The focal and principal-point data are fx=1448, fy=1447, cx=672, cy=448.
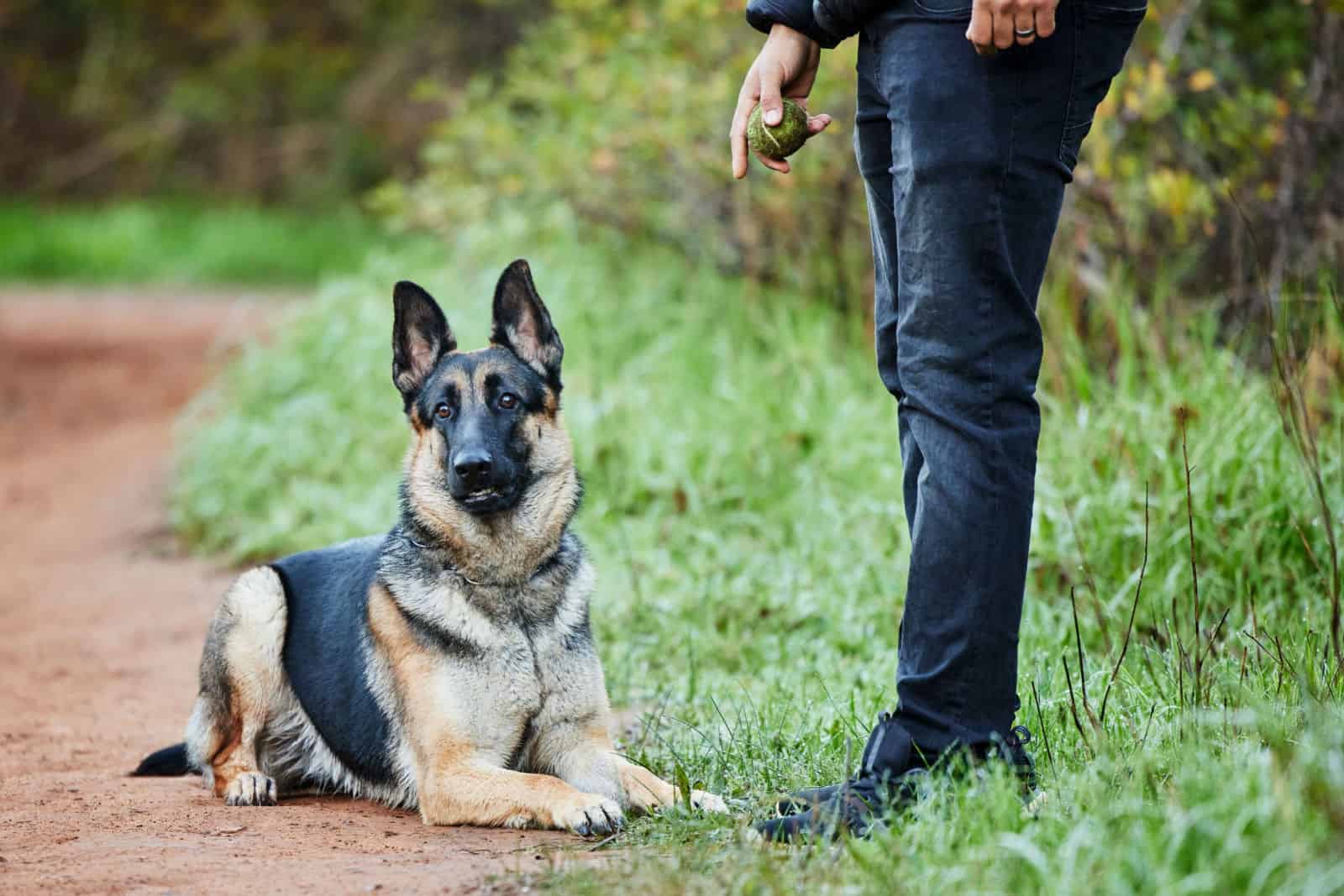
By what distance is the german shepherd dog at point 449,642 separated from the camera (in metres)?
3.60

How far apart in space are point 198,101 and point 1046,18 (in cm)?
2650

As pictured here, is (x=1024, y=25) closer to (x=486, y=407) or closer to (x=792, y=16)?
(x=792, y=16)

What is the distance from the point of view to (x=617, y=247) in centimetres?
990

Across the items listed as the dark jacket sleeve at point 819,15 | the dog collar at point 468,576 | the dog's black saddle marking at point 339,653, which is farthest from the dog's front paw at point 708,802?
the dark jacket sleeve at point 819,15

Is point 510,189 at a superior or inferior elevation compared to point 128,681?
superior

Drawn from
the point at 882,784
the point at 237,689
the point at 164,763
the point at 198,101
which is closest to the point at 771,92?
the point at 882,784

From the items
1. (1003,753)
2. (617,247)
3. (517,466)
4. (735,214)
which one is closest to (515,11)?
(617,247)

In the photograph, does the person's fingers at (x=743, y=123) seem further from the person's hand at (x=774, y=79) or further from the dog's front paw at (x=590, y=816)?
the dog's front paw at (x=590, y=816)

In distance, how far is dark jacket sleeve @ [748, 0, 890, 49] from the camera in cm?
296

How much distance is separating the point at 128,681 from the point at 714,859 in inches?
133

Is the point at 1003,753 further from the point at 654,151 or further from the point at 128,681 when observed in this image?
the point at 654,151

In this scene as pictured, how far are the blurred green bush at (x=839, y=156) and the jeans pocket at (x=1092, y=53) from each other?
132 centimetres

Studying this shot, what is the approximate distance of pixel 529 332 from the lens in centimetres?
411

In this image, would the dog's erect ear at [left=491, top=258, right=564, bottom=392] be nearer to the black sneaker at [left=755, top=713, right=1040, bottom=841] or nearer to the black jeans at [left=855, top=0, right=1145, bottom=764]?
the black jeans at [left=855, top=0, right=1145, bottom=764]
